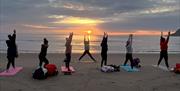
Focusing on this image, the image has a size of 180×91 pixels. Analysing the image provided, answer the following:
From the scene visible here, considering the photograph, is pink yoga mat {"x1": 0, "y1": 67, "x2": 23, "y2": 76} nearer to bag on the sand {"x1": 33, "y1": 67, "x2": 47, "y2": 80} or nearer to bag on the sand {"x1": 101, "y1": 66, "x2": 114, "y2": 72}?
bag on the sand {"x1": 33, "y1": 67, "x2": 47, "y2": 80}

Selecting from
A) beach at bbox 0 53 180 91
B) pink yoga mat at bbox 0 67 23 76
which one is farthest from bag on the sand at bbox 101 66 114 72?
pink yoga mat at bbox 0 67 23 76

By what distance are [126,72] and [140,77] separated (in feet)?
4.20

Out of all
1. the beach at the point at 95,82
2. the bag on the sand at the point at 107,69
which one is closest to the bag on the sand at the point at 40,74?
the beach at the point at 95,82

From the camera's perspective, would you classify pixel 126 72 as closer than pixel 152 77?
No

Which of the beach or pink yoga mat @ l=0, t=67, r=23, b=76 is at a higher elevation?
pink yoga mat @ l=0, t=67, r=23, b=76

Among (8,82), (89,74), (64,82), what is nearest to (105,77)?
(89,74)

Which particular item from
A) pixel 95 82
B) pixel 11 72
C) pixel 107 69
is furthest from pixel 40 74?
pixel 107 69

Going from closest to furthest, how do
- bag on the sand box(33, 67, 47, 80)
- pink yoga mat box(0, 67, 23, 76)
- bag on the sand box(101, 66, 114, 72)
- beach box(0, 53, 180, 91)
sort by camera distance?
beach box(0, 53, 180, 91)
bag on the sand box(33, 67, 47, 80)
pink yoga mat box(0, 67, 23, 76)
bag on the sand box(101, 66, 114, 72)

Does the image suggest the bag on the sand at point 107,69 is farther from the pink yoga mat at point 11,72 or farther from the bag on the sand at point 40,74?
the pink yoga mat at point 11,72

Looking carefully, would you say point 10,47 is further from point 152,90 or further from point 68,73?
point 152,90

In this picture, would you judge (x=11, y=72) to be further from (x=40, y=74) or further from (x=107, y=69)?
(x=107, y=69)

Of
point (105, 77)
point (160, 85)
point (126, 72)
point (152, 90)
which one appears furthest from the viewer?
point (126, 72)

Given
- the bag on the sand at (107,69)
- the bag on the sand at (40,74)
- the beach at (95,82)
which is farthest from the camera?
the bag on the sand at (107,69)

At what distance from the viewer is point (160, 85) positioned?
46.0 feet
